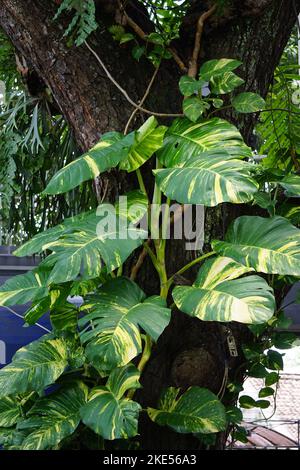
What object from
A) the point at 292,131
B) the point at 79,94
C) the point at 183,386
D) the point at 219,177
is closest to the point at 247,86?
the point at 292,131

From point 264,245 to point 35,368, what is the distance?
25.2 inches

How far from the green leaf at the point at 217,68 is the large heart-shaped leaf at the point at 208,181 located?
0.31 metres

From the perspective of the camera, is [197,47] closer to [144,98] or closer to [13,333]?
[144,98]

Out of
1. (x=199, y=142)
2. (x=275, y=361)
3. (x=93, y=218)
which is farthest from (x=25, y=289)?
(x=275, y=361)

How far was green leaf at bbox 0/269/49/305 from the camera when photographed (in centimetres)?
138

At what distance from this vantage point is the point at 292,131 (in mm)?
2061

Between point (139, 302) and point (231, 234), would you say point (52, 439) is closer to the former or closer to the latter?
point (139, 302)

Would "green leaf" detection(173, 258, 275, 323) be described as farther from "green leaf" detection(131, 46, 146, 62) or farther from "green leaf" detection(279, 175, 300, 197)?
"green leaf" detection(131, 46, 146, 62)

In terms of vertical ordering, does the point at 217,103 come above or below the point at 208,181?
above

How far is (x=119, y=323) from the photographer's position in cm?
123

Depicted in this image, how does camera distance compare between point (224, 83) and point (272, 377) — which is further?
point (272, 377)

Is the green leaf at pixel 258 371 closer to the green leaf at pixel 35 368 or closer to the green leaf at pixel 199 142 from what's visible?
the green leaf at pixel 35 368

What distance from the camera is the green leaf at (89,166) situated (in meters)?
1.33

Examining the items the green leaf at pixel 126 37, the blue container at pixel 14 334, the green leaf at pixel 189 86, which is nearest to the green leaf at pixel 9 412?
the blue container at pixel 14 334
